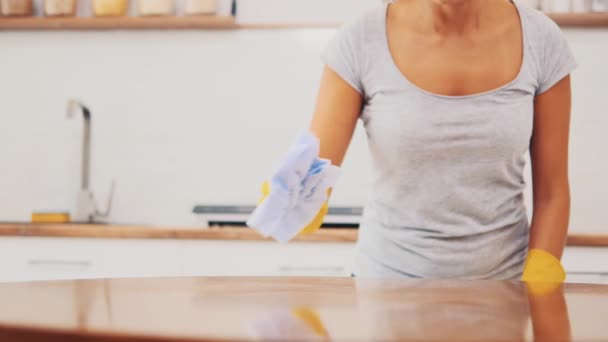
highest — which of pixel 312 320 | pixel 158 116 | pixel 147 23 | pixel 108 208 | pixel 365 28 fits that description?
pixel 365 28

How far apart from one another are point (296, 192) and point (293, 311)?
1.21 feet

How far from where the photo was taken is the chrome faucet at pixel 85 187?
111 inches

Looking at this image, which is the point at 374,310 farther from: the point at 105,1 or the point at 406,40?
the point at 105,1

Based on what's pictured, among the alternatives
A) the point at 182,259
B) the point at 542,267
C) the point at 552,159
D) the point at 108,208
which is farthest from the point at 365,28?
the point at 108,208

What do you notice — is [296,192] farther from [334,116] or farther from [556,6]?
[556,6]

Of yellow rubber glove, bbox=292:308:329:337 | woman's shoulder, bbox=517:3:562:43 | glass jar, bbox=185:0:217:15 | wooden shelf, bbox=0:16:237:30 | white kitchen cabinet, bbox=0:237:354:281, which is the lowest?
white kitchen cabinet, bbox=0:237:354:281

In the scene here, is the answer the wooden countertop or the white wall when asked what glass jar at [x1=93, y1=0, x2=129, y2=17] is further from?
the wooden countertop

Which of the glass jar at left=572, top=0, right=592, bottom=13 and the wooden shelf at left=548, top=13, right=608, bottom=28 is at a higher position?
A: the glass jar at left=572, top=0, right=592, bottom=13

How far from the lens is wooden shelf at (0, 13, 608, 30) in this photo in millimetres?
2817

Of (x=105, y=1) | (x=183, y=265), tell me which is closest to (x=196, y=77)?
(x=105, y=1)

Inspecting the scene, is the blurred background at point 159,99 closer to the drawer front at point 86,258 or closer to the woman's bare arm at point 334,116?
the drawer front at point 86,258

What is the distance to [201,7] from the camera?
2.84 m

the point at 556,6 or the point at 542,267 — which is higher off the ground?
the point at 556,6

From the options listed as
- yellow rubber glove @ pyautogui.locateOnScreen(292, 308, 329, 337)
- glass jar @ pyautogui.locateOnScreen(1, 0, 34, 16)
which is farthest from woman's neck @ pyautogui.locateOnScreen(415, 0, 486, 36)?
glass jar @ pyautogui.locateOnScreen(1, 0, 34, 16)
